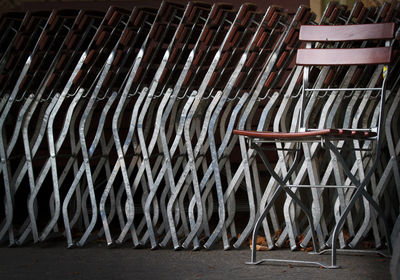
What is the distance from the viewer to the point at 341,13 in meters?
5.30

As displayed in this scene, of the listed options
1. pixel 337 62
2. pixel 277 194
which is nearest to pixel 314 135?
pixel 277 194

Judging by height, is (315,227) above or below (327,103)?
below

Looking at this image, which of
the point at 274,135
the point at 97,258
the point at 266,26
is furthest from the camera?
the point at 266,26

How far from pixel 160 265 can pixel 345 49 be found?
1.62 m

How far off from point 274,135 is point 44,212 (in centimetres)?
361

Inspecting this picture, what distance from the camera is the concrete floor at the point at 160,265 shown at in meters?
4.20

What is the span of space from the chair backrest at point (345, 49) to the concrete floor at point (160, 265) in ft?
2.75

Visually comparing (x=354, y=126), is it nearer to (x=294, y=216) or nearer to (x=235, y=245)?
(x=294, y=216)

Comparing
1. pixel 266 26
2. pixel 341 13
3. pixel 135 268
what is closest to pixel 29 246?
pixel 135 268

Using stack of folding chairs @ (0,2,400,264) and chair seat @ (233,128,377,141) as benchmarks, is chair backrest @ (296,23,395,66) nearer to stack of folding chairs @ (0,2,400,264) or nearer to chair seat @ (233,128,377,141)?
stack of folding chairs @ (0,2,400,264)

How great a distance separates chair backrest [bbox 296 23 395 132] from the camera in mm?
4504

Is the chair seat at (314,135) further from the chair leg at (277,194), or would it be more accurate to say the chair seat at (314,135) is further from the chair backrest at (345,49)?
the chair backrest at (345,49)

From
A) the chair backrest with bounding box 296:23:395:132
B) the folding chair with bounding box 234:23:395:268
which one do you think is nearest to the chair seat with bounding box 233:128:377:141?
the folding chair with bounding box 234:23:395:268

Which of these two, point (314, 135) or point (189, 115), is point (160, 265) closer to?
point (189, 115)
